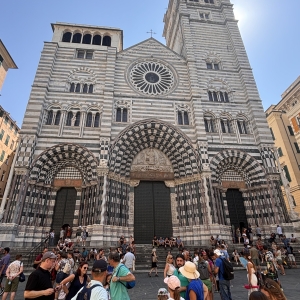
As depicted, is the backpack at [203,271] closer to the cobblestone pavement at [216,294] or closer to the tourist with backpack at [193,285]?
the tourist with backpack at [193,285]

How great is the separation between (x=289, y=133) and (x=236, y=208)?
15.6 metres

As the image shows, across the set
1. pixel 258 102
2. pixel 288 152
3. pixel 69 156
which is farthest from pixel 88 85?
pixel 288 152

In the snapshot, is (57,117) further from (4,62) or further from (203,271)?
(203,271)

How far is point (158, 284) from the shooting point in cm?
805

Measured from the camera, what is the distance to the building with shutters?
76.4 feet

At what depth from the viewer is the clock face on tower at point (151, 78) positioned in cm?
2027

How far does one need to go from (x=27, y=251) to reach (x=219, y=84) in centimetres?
2042

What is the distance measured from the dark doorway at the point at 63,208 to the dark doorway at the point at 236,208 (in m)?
11.9

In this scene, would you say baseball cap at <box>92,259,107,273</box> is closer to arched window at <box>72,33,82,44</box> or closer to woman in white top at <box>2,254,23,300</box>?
woman in white top at <box>2,254,23,300</box>

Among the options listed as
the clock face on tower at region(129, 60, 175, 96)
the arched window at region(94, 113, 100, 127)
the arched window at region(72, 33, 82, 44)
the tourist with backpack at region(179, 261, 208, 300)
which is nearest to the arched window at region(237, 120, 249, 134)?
the clock face on tower at region(129, 60, 175, 96)

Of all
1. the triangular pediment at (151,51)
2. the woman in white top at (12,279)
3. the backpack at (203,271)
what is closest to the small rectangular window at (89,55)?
the triangular pediment at (151,51)

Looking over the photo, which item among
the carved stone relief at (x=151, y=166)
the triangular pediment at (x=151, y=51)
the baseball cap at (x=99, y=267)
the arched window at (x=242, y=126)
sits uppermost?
the triangular pediment at (x=151, y=51)

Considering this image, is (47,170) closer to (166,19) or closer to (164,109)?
(164,109)

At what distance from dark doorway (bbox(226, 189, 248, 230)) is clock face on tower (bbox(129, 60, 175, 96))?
34.9ft
